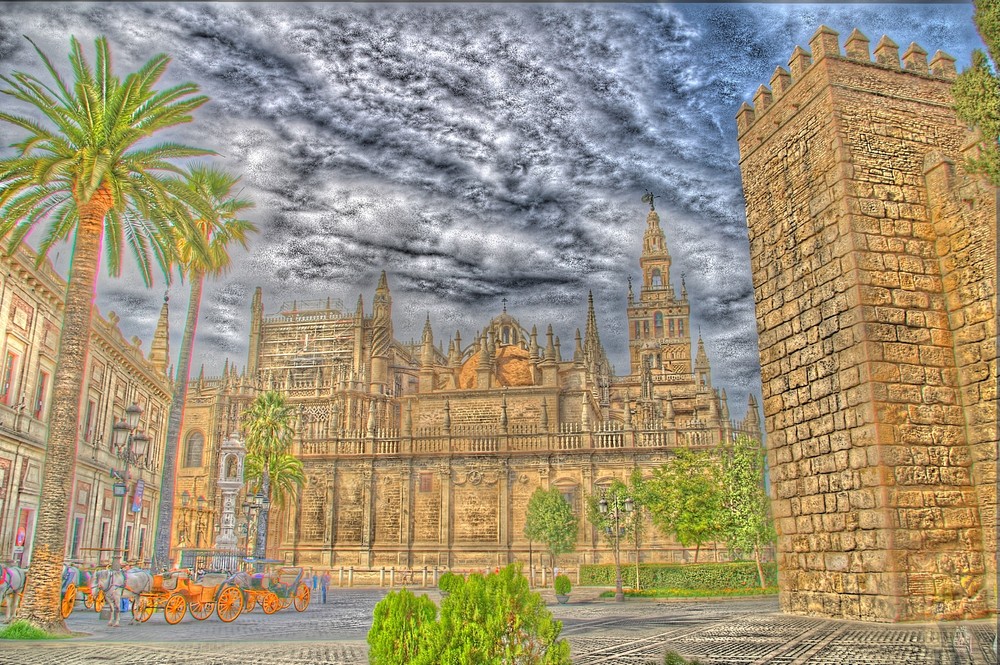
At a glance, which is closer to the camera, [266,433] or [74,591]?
[74,591]

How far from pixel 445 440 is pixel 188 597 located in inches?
1021

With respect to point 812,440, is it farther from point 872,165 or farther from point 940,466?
point 872,165

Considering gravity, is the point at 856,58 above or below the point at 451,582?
above

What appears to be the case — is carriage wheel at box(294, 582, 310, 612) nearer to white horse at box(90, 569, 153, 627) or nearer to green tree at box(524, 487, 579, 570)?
white horse at box(90, 569, 153, 627)

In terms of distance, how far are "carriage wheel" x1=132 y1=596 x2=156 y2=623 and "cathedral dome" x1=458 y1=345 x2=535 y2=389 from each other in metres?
33.2

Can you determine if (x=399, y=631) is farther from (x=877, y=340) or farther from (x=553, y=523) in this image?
(x=553, y=523)

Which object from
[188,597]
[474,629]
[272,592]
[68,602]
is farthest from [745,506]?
[474,629]

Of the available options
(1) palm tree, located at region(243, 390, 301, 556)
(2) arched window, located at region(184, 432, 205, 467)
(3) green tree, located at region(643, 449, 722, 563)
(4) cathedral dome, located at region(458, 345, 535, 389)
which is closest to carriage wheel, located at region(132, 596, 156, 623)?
(1) palm tree, located at region(243, 390, 301, 556)

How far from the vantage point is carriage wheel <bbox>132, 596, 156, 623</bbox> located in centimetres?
1455

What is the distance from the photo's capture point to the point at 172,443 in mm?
23203

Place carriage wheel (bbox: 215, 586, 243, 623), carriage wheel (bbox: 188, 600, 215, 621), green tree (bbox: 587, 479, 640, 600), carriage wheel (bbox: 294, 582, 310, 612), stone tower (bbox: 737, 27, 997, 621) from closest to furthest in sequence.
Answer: stone tower (bbox: 737, 27, 997, 621)
carriage wheel (bbox: 188, 600, 215, 621)
carriage wheel (bbox: 215, 586, 243, 623)
carriage wheel (bbox: 294, 582, 310, 612)
green tree (bbox: 587, 479, 640, 600)

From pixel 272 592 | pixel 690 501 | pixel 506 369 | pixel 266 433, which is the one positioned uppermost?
pixel 506 369

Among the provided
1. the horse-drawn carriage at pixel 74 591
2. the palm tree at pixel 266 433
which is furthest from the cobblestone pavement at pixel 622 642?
the palm tree at pixel 266 433

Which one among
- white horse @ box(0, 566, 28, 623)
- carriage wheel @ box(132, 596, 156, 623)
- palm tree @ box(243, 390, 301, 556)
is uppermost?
palm tree @ box(243, 390, 301, 556)
